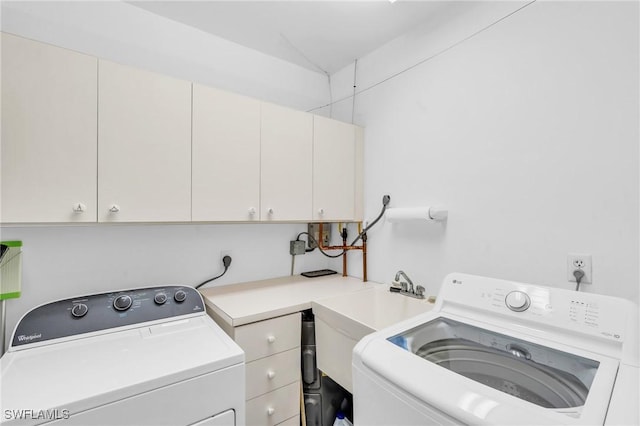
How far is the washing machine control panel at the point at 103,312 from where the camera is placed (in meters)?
1.26

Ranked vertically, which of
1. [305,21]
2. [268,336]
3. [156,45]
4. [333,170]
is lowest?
[268,336]

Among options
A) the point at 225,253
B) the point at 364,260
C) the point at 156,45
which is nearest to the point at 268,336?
the point at 225,253

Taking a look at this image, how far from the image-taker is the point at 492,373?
896mm

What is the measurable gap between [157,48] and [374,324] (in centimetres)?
203

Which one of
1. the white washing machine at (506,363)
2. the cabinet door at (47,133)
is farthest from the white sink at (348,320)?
the cabinet door at (47,133)

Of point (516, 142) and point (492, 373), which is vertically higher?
point (516, 142)

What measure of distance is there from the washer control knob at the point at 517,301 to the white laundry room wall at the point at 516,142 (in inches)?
12.5

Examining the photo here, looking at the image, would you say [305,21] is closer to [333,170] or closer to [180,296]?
[333,170]

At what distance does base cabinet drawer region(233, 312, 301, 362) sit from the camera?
1459mm

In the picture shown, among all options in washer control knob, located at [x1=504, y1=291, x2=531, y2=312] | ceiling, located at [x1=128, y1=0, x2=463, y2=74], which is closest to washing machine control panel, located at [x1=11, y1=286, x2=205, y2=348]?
washer control knob, located at [x1=504, y1=291, x2=531, y2=312]

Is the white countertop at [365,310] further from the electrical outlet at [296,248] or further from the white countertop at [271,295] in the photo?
the electrical outlet at [296,248]

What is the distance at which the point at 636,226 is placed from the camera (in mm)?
1107

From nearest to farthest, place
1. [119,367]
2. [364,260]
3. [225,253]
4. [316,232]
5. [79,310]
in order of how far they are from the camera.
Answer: [119,367], [79,310], [225,253], [364,260], [316,232]

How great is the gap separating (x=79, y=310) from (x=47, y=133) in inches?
31.5
